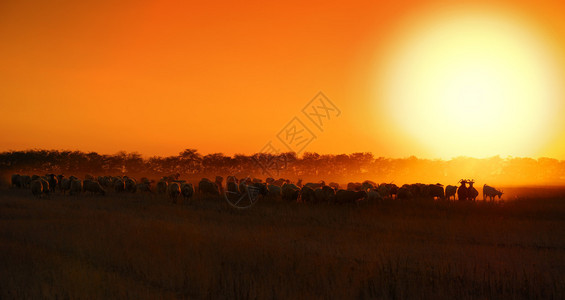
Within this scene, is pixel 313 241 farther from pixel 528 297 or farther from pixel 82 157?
pixel 82 157

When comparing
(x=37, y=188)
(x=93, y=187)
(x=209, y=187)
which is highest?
(x=209, y=187)

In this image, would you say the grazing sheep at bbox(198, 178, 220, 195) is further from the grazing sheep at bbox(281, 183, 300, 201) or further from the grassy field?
the grassy field

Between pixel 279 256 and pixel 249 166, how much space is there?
106160mm

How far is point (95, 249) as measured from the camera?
12234 millimetres

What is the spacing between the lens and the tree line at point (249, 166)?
358 feet

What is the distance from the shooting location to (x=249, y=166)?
118 m

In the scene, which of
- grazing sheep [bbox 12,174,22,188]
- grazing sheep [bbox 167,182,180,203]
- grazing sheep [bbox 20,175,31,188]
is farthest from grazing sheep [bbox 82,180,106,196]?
grazing sheep [bbox 12,174,22,188]

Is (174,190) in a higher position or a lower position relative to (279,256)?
higher

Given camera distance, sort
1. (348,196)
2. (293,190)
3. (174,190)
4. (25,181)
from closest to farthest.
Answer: (348,196) < (174,190) < (293,190) < (25,181)

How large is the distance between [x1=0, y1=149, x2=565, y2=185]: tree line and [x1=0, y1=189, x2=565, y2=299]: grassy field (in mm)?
80318

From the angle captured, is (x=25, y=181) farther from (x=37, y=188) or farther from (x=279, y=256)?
(x=279, y=256)

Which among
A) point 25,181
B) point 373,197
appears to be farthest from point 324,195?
point 25,181

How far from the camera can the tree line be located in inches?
4296

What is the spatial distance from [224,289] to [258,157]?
107721mm
